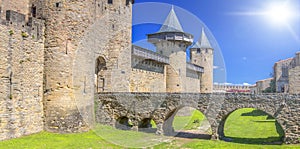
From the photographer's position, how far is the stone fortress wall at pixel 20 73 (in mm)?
13008

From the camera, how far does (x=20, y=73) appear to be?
1396 centimetres

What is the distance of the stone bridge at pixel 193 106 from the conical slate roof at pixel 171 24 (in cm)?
1467

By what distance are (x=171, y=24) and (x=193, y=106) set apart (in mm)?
17387

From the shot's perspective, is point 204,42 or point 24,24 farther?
point 204,42

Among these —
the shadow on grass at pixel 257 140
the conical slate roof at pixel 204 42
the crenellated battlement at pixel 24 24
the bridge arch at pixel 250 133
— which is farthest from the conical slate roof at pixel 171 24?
the crenellated battlement at pixel 24 24

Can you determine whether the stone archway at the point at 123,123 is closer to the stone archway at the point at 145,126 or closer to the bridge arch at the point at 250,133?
the stone archway at the point at 145,126

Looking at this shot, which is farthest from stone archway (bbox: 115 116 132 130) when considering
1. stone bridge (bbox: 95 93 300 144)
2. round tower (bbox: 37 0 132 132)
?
round tower (bbox: 37 0 132 132)

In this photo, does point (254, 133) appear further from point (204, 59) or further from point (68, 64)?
point (204, 59)

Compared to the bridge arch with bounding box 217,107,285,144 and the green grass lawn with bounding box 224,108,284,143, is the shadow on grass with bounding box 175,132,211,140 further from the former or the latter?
the green grass lawn with bounding box 224,108,284,143

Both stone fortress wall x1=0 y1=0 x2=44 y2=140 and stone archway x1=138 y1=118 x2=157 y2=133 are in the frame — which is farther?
stone archway x1=138 y1=118 x2=157 y2=133

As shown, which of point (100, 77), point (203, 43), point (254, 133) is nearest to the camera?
point (254, 133)

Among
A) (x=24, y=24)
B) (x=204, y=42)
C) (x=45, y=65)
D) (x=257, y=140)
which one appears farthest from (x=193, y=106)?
(x=204, y=42)

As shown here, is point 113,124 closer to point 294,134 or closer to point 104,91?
point 104,91

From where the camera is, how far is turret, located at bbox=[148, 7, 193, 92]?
31156 millimetres
